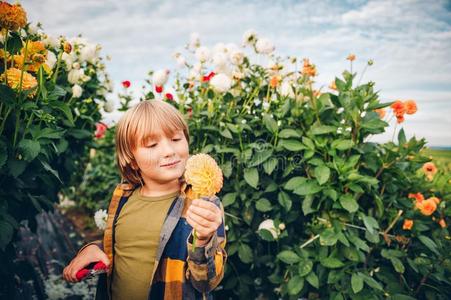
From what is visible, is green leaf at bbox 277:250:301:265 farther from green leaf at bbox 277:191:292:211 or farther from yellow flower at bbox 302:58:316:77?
yellow flower at bbox 302:58:316:77

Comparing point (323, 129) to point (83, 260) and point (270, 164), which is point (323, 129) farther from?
point (83, 260)

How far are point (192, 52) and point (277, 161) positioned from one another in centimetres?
103

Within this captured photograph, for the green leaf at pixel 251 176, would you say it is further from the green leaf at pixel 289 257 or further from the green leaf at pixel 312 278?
the green leaf at pixel 312 278

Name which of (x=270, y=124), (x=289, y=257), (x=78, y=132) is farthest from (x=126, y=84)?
(x=289, y=257)

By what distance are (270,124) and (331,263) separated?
79cm

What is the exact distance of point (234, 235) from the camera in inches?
72.7

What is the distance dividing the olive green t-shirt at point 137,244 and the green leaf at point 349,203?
2.70 feet

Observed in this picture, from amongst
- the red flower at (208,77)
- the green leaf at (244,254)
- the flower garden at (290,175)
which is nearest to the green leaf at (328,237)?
the flower garden at (290,175)

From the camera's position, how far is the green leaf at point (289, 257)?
172 cm

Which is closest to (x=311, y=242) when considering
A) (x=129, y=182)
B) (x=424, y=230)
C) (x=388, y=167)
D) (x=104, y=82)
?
(x=388, y=167)

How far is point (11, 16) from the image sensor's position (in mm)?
1202

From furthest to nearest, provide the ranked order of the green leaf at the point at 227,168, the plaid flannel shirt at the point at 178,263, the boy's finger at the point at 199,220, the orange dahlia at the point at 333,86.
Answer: the orange dahlia at the point at 333,86 → the green leaf at the point at 227,168 → the plaid flannel shirt at the point at 178,263 → the boy's finger at the point at 199,220

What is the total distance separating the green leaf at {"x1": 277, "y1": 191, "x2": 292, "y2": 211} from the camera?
5.77 ft

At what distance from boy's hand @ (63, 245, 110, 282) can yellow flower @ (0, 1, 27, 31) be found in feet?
3.06
